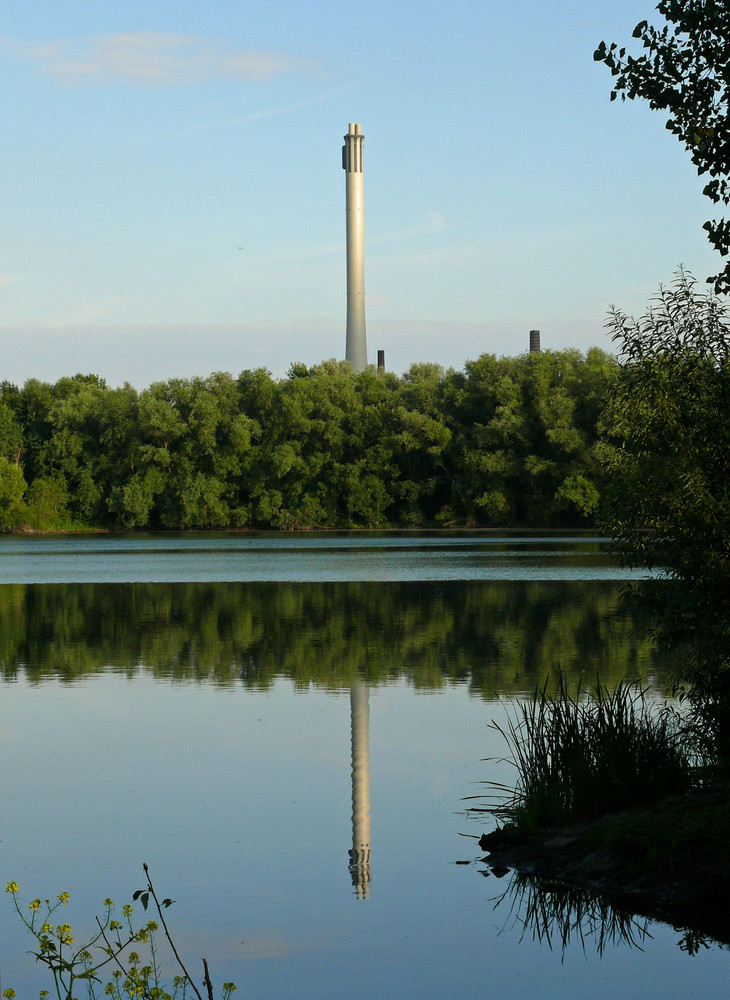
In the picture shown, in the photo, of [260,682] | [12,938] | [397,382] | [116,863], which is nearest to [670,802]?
[116,863]

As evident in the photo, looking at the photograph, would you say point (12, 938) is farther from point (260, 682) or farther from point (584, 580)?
point (584, 580)

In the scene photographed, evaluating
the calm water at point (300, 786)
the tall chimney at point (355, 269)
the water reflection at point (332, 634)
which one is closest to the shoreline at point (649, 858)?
the calm water at point (300, 786)

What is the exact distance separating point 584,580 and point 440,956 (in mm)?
30710

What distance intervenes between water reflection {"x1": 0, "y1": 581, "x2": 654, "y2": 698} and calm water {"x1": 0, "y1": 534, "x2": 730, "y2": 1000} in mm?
103

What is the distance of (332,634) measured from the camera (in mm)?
23250

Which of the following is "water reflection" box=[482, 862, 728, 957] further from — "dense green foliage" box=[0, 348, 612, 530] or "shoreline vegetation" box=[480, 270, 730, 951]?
"dense green foliage" box=[0, 348, 612, 530]

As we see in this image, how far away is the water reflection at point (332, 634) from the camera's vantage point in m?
18.2

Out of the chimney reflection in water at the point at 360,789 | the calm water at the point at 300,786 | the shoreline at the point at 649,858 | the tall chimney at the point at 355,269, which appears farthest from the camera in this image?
the tall chimney at the point at 355,269

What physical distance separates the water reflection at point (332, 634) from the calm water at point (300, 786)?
0.34ft

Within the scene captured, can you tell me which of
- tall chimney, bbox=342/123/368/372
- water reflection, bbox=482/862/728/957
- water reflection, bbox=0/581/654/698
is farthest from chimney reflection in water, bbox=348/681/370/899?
tall chimney, bbox=342/123/368/372

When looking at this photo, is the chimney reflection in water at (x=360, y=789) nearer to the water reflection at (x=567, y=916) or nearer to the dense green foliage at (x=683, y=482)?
the water reflection at (x=567, y=916)

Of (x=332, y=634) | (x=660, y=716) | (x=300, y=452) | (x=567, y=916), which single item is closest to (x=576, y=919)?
(x=567, y=916)

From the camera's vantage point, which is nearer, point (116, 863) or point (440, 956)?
point (440, 956)

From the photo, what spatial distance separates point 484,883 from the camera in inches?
337
